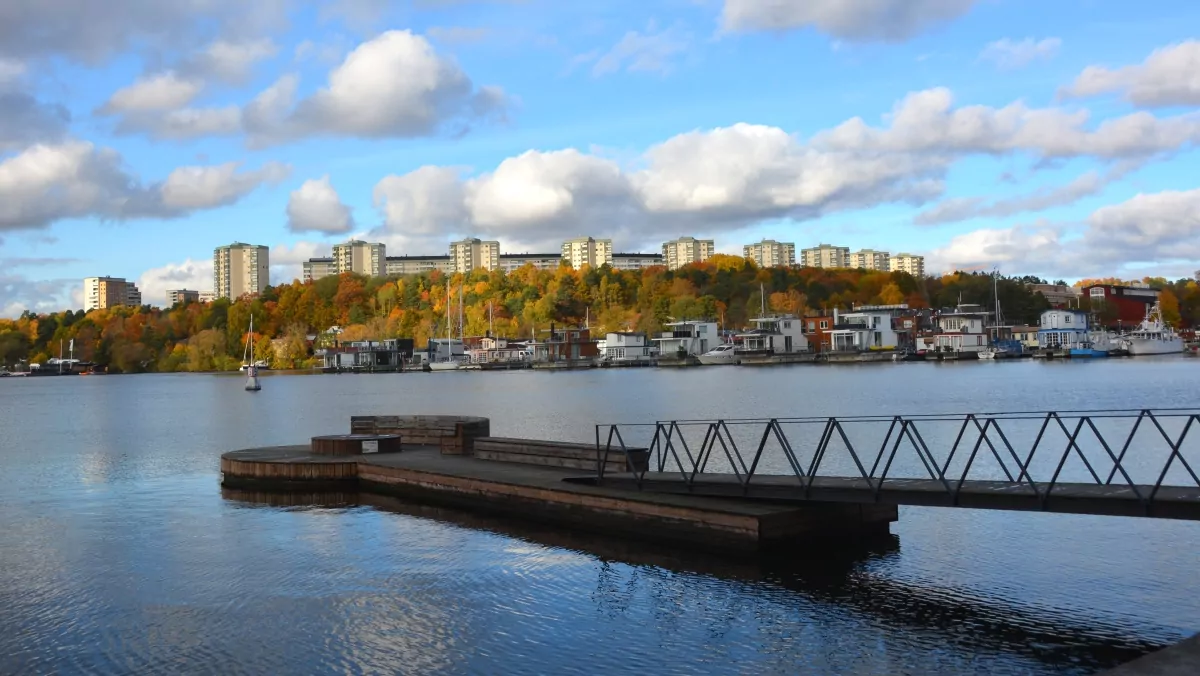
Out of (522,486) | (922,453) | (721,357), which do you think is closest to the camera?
(522,486)

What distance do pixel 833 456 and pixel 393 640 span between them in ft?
65.3

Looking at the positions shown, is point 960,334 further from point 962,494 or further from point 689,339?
point 962,494

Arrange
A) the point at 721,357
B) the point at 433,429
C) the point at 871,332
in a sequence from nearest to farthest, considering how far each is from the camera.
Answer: the point at 433,429 < the point at 871,332 < the point at 721,357

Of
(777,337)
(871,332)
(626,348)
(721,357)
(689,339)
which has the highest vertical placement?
(871,332)

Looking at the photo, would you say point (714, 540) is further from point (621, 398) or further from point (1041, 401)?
point (621, 398)

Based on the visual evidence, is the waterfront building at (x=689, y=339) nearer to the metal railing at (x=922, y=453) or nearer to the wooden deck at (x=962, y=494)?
the metal railing at (x=922, y=453)

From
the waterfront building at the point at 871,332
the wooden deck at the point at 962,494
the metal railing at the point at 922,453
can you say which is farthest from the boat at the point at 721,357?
the wooden deck at the point at 962,494

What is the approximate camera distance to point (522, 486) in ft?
67.1

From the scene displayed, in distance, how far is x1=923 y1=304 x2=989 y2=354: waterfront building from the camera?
5915 inches

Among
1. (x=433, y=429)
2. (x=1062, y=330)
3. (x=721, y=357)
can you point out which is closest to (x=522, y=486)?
(x=433, y=429)

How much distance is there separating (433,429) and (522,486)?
34.0 feet

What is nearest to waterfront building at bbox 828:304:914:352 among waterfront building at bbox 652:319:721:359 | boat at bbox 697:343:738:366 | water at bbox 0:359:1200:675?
boat at bbox 697:343:738:366

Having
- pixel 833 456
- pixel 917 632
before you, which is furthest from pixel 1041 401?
pixel 917 632

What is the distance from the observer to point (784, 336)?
15788cm
